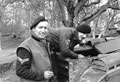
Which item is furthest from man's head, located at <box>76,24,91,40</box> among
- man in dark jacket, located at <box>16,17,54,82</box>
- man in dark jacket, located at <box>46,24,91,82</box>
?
man in dark jacket, located at <box>16,17,54,82</box>

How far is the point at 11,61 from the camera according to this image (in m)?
6.50

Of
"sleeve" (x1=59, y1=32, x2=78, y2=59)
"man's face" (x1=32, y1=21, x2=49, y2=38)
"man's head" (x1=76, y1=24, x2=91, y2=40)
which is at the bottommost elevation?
"sleeve" (x1=59, y1=32, x2=78, y2=59)

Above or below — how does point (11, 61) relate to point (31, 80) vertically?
below

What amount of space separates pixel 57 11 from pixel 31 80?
9069mm

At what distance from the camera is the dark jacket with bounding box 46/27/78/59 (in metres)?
2.78

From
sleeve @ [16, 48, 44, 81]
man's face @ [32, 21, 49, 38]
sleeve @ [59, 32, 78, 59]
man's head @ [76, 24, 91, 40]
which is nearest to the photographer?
sleeve @ [16, 48, 44, 81]

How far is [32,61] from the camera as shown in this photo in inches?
71.3

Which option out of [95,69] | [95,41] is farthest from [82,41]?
[95,69]

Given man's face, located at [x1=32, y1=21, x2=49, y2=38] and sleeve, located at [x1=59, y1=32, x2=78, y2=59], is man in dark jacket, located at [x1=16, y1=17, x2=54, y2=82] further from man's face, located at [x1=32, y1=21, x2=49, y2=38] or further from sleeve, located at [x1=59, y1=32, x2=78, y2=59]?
sleeve, located at [x1=59, y1=32, x2=78, y2=59]

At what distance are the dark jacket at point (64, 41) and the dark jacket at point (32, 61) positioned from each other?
843 millimetres

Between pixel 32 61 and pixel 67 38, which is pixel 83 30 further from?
pixel 32 61

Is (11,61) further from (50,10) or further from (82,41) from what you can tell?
(50,10)

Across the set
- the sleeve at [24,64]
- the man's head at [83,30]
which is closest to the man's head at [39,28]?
the sleeve at [24,64]

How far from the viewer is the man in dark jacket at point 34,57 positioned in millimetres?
1726
